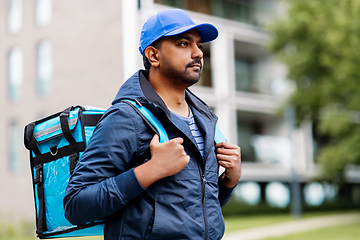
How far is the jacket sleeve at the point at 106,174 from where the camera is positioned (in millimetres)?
1605

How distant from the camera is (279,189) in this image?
21594mm

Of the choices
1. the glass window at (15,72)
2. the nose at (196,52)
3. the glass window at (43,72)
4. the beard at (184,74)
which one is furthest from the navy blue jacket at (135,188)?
the glass window at (15,72)

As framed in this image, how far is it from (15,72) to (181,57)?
8283 mm

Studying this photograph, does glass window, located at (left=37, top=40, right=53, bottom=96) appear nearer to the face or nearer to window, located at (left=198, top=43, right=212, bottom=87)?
the face

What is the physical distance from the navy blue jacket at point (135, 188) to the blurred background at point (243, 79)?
1.92 meters

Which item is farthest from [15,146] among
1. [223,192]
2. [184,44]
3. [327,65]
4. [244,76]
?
[244,76]

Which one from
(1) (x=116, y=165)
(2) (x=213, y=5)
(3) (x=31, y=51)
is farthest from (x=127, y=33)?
(2) (x=213, y=5)

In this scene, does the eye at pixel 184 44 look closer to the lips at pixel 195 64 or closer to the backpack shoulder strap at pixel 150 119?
the lips at pixel 195 64

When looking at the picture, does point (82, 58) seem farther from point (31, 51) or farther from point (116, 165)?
point (31, 51)

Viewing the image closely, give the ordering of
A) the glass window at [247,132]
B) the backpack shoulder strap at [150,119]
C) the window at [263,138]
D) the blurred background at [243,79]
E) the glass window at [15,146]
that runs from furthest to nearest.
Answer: the window at [263,138] < the glass window at [247,132] < the glass window at [15,146] < the blurred background at [243,79] < the backpack shoulder strap at [150,119]

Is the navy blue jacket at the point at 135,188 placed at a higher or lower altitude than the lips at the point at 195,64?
lower

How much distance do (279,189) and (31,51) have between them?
15.2 metres

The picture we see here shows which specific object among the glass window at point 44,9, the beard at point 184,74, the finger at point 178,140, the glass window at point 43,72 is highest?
the glass window at point 44,9

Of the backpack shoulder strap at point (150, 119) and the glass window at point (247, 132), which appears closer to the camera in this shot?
the backpack shoulder strap at point (150, 119)
